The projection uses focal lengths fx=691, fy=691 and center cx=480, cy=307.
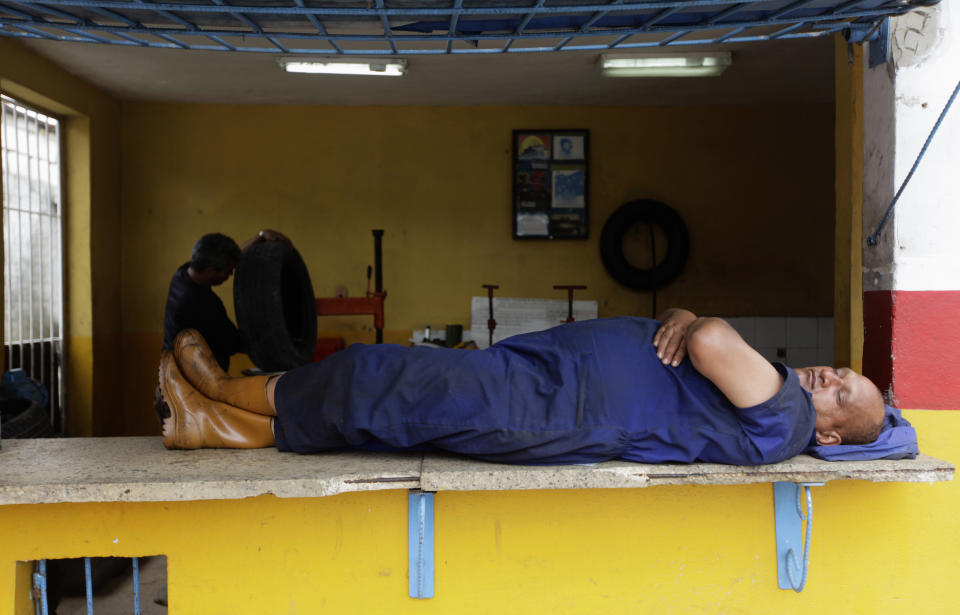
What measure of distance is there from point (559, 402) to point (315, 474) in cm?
63

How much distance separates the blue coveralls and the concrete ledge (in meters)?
0.05

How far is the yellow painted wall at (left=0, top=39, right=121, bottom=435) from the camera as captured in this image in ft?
15.7

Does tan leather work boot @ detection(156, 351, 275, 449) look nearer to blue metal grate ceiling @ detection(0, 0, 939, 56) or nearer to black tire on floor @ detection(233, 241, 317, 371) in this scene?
blue metal grate ceiling @ detection(0, 0, 939, 56)

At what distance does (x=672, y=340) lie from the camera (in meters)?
1.89

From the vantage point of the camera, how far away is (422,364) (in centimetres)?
186

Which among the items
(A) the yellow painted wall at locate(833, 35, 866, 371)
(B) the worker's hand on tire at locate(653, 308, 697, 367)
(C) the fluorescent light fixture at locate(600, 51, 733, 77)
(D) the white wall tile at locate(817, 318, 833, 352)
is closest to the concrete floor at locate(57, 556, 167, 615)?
(B) the worker's hand on tire at locate(653, 308, 697, 367)

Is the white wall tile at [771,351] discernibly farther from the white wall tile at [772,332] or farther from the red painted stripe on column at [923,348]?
the red painted stripe on column at [923,348]

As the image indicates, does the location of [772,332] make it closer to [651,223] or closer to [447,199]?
[651,223]

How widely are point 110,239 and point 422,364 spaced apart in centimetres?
424

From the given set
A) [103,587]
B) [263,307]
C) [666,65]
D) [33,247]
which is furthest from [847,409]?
[33,247]

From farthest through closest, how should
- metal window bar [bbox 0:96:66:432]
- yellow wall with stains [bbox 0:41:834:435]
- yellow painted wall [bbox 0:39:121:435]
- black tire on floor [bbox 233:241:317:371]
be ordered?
yellow wall with stains [bbox 0:41:834:435], yellow painted wall [bbox 0:39:121:435], metal window bar [bbox 0:96:66:432], black tire on floor [bbox 233:241:317:371]

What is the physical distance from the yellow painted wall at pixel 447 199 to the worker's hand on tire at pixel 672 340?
3.54 m

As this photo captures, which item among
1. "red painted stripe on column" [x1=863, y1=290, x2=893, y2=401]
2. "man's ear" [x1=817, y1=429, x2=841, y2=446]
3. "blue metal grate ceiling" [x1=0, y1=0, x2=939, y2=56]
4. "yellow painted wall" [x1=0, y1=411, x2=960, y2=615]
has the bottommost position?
"yellow painted wall" [x1=0, y1=411, x2=960, y2=615]

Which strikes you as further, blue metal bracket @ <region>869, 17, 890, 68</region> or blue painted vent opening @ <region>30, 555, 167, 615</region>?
blue painted vent opening @ <region>30, 555, 167, 615</region>
